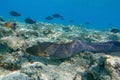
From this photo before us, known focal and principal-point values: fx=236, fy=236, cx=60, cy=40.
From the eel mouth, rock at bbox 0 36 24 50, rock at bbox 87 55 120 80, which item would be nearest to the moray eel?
the eel mouth

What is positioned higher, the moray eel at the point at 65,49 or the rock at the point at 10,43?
the rock at the point at 10,43

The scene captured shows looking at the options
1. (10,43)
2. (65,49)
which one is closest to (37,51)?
(65,49)

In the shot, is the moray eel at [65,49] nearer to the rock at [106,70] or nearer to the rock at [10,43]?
the rock at [10,43]

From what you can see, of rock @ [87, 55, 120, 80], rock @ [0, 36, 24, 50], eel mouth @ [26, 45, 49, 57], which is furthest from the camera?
rock @ [0, 36, 24, 50]

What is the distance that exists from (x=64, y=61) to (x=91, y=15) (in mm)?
194845

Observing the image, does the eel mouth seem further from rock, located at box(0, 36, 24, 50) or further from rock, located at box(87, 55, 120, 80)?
rock, located at box(87, 55, 120, 80)

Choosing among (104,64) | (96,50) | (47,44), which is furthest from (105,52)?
(104,64)

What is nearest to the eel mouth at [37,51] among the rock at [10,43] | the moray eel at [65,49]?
the moray eel at [65,49]

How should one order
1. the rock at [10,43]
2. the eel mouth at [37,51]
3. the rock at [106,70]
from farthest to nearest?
the rock at [10,43] → the eel mouth at [37,51] → the rock at [106,70]

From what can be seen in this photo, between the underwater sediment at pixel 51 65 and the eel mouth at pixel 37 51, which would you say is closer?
the underwater sediment at pixel 51 65

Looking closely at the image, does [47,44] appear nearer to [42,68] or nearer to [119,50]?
[42,68]

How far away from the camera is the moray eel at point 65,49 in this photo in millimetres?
4680

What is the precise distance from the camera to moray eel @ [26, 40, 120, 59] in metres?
4.68

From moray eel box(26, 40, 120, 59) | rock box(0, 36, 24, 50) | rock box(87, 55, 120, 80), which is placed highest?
rock box(0, 36, 24, 50)
